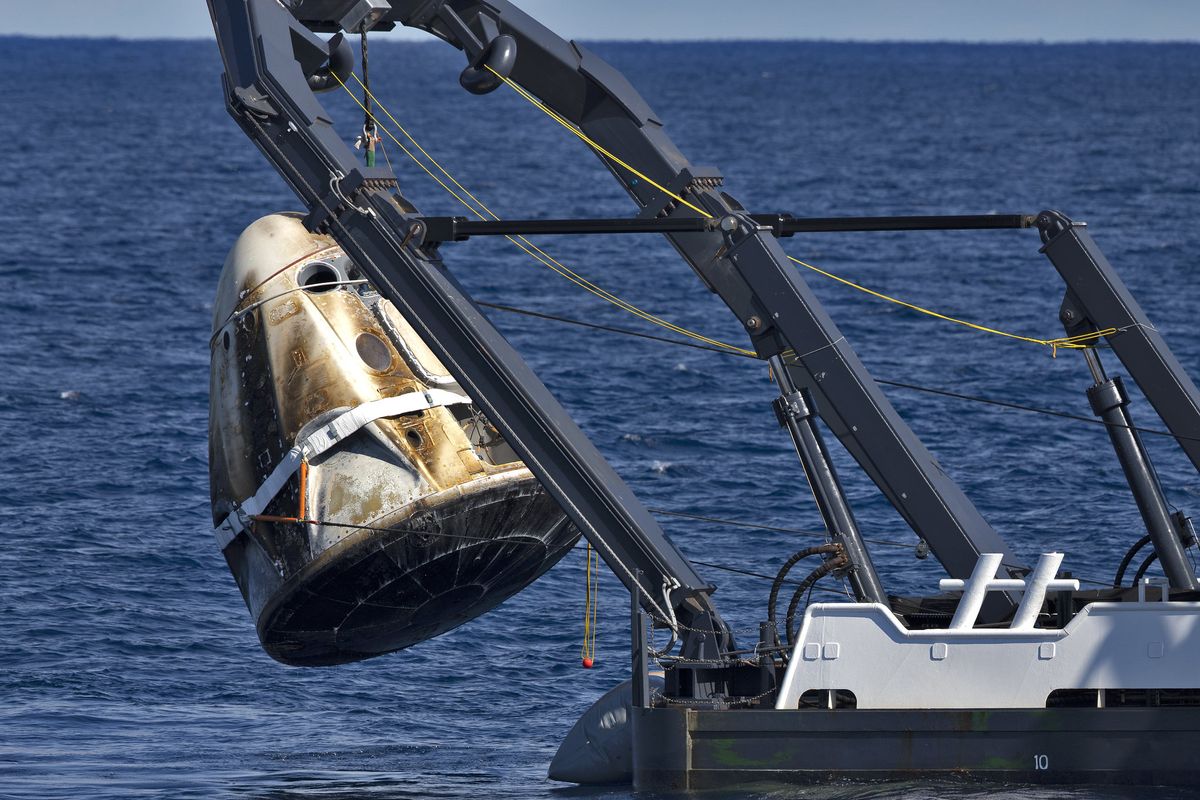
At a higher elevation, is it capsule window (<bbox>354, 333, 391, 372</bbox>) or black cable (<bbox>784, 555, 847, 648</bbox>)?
capsule window (<bbox>354, 333, 391, 372</bbox>)

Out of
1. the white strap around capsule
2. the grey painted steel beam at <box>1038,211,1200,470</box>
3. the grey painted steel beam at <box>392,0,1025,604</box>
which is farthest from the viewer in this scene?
the white strap around capsule

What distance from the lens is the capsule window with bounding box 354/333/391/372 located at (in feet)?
80.8

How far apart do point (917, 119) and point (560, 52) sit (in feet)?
413

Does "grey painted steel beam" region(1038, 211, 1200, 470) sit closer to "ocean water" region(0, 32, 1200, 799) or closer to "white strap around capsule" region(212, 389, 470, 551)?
"ocean water" region(0, 32, 1200, 799)

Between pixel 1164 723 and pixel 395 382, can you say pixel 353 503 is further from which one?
pixel 1164 723

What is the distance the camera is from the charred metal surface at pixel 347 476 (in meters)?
23.7

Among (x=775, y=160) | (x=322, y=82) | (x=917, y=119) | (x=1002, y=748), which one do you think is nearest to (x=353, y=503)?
(x=322, y=82)

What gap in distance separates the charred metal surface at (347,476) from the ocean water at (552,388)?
5.88ft

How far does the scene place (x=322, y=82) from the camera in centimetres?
2519

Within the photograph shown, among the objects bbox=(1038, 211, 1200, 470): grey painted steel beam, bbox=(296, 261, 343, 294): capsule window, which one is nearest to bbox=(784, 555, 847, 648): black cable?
bbox=(1038, 211, 1200, 470): grey painted steel beam

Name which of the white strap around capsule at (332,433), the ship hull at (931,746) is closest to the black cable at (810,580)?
the ship hull at (931,746)

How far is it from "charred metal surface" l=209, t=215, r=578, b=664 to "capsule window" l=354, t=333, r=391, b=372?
0.02 metres

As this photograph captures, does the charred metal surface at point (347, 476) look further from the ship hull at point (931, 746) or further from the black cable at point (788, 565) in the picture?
the ship hull at point (931, 746)

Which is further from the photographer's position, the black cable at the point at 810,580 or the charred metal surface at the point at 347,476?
the charred metal surface at the point at 347,476
